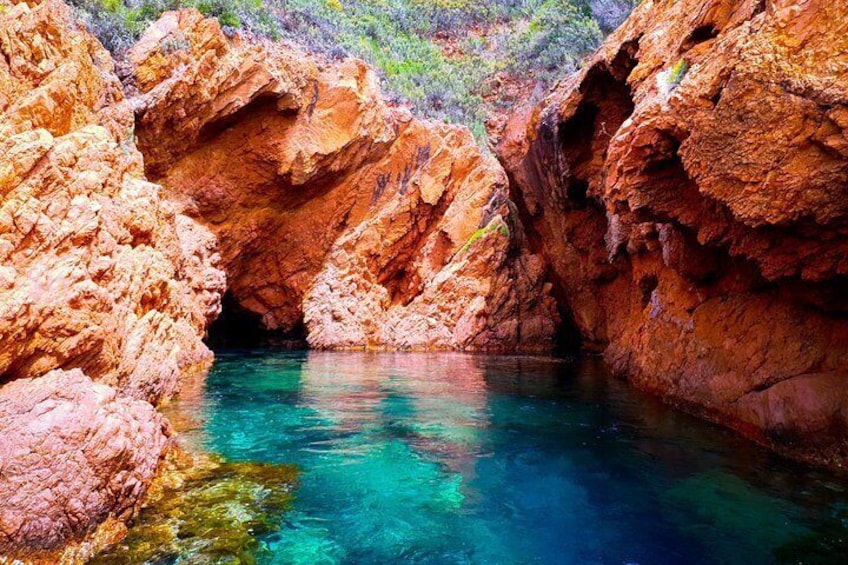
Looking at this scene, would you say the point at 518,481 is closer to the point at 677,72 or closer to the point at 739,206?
the point at 739,206

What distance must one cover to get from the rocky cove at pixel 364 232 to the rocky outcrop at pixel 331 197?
3.7 inches

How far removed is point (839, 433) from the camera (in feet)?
21.6


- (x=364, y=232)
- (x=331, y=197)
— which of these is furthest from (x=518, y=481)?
(x=331, y=197)

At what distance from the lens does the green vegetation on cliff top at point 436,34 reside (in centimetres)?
2084

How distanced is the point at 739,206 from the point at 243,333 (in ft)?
75.7

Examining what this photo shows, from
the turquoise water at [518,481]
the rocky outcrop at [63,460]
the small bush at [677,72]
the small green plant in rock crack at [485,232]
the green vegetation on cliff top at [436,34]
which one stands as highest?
the green vegetation on cliff top at [436,34]

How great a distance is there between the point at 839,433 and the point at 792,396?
698 millimetres

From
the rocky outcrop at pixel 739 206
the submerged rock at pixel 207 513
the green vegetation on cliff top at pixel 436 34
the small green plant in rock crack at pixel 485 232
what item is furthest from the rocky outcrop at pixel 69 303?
the small green plant in rock crack at pixel 485 232

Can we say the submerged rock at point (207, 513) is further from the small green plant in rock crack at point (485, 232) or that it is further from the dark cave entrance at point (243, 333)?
the dark cave entrance at point (243, 333)

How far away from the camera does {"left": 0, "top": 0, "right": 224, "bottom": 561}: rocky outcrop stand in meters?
4.24

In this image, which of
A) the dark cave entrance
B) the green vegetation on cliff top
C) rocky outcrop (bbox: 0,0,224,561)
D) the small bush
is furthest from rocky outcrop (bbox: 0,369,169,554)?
the dark cave entrance

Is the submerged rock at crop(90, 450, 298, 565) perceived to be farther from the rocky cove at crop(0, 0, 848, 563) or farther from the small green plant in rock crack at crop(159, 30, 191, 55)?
the small green plant in rock crack at crop(159, 30, 191, 55)

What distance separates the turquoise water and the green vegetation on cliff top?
620 inches

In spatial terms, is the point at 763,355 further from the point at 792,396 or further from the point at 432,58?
the point at 432,58
